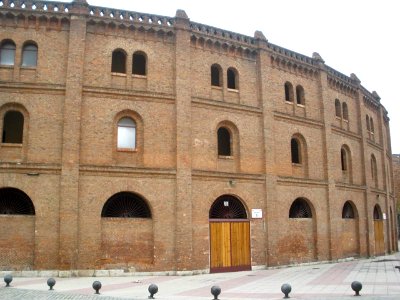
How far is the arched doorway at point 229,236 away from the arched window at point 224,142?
2.17 m

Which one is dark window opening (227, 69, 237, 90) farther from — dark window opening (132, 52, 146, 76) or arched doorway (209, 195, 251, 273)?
arched doorway (209, 195, 251, 273)

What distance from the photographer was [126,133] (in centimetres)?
2008

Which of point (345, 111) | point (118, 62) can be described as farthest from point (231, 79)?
point (345, 111)

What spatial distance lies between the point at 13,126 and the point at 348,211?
1929 centimetres

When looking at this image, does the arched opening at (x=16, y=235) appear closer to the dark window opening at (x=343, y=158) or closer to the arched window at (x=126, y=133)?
the arched window at (x=126, y=133)

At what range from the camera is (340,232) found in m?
25.4

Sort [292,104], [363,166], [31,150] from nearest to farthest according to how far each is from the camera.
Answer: [31,150] → [292,104] → [363,166]

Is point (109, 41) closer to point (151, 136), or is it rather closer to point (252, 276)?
point (151, 136)

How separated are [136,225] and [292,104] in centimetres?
1084

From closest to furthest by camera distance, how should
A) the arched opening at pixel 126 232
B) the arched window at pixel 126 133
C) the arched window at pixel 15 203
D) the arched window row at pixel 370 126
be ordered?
the arched window at pixel 15 203
the arched opening at pixel 126 232
the arched window at pixel 126 133
the arched window row at pixel 370 126

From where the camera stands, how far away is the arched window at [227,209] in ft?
69.5

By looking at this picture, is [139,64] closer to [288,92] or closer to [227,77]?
[227,77]

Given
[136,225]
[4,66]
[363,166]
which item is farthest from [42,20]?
[363,166]

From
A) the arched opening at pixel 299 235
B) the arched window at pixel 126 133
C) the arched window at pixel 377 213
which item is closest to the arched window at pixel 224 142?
the arched window at pixel 126 133
